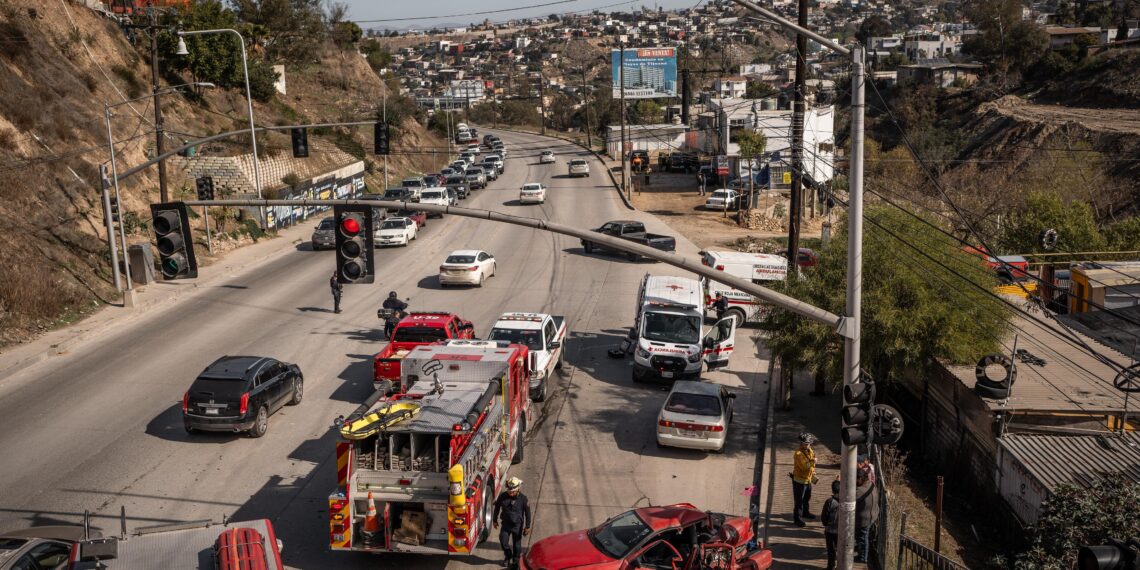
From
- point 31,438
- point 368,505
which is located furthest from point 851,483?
point 31,438

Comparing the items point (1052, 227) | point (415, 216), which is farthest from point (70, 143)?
point (1052, 227)

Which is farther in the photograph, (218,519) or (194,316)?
(194,316)

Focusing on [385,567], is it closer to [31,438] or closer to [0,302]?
[31,438]

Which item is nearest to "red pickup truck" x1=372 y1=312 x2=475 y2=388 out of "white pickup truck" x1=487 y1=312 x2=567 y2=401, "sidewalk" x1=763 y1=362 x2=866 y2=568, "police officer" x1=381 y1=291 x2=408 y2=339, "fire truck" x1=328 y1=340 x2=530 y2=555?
"white pickup truck" x1=487 y1=312 x2=567 y2=401

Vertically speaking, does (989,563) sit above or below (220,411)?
below

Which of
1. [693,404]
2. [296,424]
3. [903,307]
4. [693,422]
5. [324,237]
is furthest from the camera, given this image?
[324,237]

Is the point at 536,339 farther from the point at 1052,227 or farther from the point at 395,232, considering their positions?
the point at 1052,227

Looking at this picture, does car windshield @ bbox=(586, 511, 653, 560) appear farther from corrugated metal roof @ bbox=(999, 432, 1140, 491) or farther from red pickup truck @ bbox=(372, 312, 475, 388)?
red pickup truck @ bbox=(372, 312, 475, 388)
